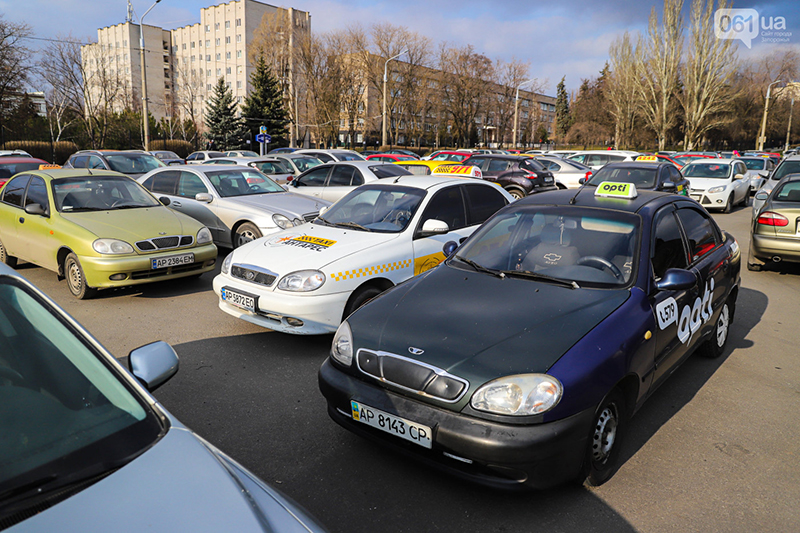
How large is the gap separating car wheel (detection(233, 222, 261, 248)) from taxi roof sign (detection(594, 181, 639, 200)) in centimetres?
575

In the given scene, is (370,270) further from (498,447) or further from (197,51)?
(197,51)

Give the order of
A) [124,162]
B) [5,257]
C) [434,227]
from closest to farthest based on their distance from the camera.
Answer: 1. [434,227]
2. [5,257]
3. [124,162]

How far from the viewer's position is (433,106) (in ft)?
192

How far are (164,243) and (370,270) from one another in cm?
321

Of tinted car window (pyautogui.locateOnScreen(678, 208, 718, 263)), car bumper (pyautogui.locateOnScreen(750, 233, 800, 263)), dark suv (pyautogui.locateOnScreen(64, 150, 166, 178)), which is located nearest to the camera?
tinted car window (pyautogui.locateOnScreen(678, 208, 718, 263))

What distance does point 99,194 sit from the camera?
24.8 ft

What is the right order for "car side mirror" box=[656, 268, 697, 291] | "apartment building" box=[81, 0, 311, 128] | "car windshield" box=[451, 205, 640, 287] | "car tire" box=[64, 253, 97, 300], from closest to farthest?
"car side mirror" box=[656, 268, 697, 291], "car windshield" box=[451, 205, 640, 287], "car tire" box=[64, 253, 97, 300], "apartment building" box=[81, 0, 311, 128]

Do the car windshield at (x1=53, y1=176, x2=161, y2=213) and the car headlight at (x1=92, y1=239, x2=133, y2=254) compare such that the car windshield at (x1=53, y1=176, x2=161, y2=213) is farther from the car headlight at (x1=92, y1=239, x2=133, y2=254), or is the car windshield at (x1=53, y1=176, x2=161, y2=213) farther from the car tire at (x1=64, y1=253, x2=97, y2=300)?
the car headlight at (x1=92, y1=239, x2=133, y2=254)

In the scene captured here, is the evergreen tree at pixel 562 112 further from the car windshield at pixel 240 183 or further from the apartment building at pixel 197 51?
the car windshield at pixel 240 183

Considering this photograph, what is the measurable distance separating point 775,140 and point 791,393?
93.8m

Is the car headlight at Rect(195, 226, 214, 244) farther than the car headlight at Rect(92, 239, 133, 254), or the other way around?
the car headlight at Rect(195, 226, 214, 244)

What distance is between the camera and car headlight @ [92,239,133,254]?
647cm

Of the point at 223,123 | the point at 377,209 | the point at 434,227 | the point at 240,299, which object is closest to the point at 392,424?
the point at 240,299

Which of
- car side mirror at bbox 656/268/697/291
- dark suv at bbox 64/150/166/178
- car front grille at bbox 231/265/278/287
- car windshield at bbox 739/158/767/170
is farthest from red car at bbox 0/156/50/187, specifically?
car windshield at bbox 739/158/767/170
